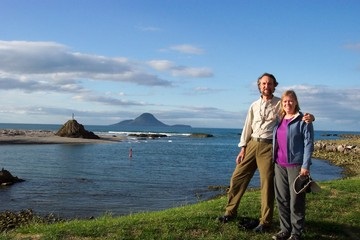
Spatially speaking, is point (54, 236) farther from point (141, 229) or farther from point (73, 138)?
point (73, 138)

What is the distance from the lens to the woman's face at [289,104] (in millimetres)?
6527

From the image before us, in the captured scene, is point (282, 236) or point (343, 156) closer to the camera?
point (282, 236)

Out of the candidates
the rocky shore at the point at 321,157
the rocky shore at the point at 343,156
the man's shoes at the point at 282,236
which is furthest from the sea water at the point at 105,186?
the man's shoes at the point at 282,236

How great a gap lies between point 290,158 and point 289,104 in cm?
82

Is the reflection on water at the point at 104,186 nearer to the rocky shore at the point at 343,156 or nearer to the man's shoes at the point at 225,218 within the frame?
the rocky shore at the point at 343,156

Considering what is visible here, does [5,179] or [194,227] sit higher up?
→ [194,227]

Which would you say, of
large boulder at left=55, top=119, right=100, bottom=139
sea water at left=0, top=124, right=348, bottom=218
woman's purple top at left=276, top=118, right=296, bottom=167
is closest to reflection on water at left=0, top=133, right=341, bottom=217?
sea water at left=0, top=124, right=348, bottom=218

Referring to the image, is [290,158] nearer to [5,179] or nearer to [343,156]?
[5,179]

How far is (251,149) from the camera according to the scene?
7.10m

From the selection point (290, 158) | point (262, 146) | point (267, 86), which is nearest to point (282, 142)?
point (290, 158)

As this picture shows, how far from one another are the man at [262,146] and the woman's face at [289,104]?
30 cm

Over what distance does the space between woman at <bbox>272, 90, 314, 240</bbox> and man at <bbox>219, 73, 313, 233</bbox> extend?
0.19 metres

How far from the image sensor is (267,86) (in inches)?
270

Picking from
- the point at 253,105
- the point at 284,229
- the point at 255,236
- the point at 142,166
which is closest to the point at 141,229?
the point at 255,236
